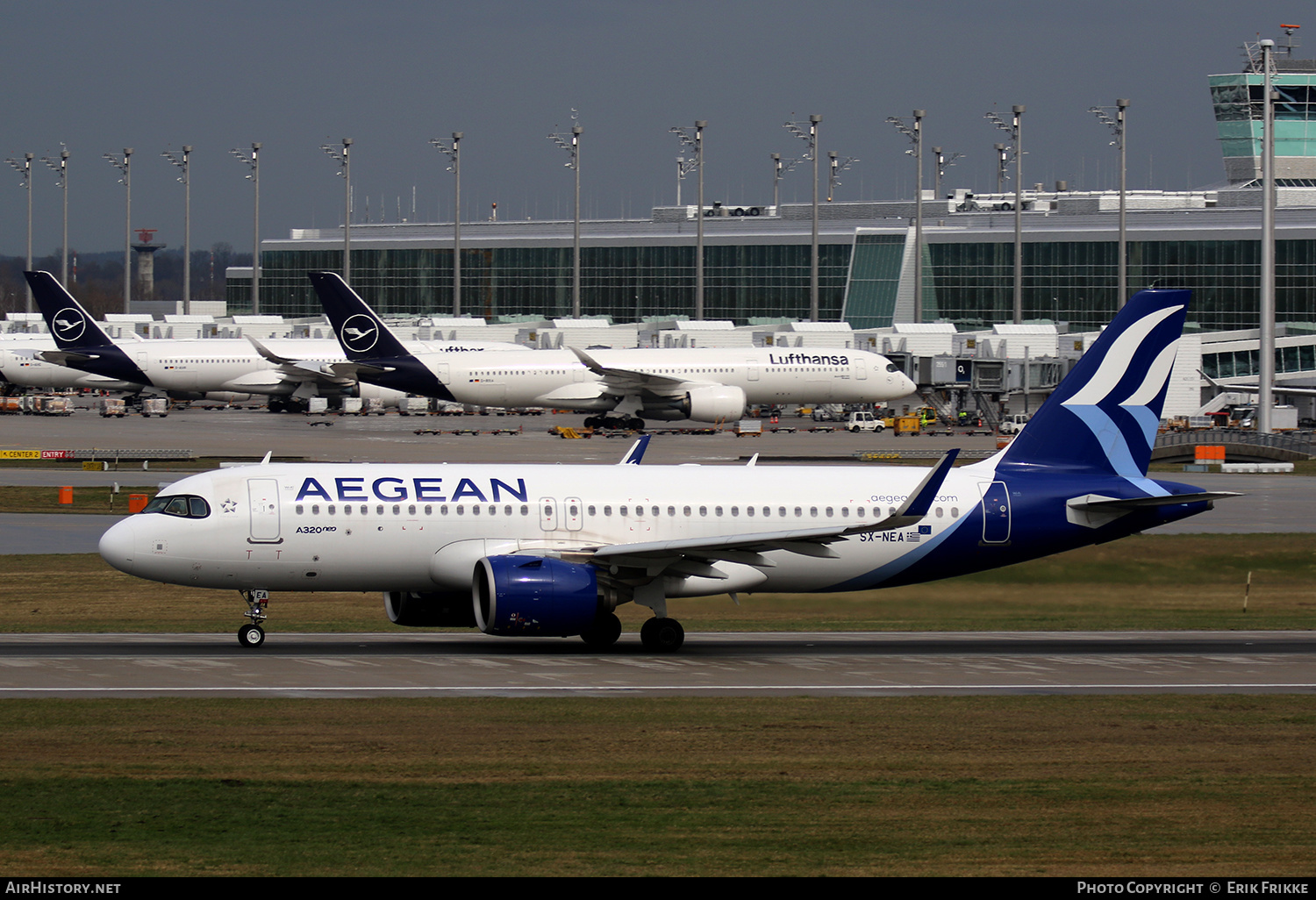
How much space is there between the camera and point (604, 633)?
3388cm

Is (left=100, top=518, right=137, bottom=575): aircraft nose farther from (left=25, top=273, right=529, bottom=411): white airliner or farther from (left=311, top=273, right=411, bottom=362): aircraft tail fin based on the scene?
(left=25, top=273, right=529, bottom=411): white airliner

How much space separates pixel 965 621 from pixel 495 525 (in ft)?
45.3

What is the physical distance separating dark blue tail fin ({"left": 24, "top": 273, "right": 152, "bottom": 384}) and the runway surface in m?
92.2

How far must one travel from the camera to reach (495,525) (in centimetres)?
3356

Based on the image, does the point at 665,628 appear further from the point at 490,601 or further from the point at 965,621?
the point at 965,621

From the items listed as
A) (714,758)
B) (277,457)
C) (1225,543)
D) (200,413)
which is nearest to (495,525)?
(714,758)

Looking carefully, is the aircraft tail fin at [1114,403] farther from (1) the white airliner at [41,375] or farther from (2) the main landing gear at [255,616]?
(1) the white airliner at [41,375]

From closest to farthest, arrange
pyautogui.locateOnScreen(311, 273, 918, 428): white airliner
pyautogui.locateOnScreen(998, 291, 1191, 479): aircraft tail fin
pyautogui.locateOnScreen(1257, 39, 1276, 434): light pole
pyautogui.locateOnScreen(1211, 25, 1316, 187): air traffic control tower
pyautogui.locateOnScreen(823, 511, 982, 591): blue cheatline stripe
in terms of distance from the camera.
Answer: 1. pyautogui.locateOnScreen(823, 511, 982, 591): blue cheatline stripe
2. pyautogui.locateOnScreen(998, 291, 1191, 479): aircraft tail fin
3. pyautogui.locateOnScreen(1257, 39, 1276, 434): light pole
4. pyautogui.locateOnScreen(311, 273, 918, 428): white airliner
5. pyautogui.locateOnScreen(1211, 25, 1316, 187): air traffic control tower

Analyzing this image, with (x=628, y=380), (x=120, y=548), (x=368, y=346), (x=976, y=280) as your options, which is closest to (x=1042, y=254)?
(x=976, y=280)

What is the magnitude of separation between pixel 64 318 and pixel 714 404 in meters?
51.4

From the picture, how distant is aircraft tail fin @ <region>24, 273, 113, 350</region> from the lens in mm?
121438

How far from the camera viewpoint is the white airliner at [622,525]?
32281 mm

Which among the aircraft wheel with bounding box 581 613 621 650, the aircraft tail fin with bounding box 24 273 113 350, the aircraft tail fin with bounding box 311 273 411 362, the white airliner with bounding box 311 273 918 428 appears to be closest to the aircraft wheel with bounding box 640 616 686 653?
the aircraft wheel with bounding box 581 613 621 650

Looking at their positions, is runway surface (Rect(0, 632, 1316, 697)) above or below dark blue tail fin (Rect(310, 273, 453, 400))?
below
